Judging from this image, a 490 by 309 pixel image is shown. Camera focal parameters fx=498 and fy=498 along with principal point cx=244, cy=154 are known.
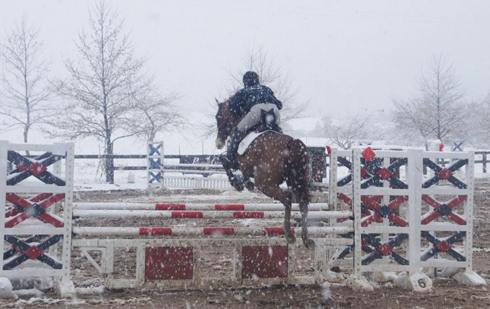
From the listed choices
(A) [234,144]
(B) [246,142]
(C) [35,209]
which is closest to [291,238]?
(B) [246,142]

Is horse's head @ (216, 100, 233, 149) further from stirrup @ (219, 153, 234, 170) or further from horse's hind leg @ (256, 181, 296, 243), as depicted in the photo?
horse's hind leg @ (256, 181, 296, 243)

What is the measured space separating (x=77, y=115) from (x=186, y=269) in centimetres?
1827

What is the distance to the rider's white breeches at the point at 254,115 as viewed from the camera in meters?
5.28

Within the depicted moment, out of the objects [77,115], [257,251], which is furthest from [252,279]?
[77,115]

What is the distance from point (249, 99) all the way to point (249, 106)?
0.08 metres

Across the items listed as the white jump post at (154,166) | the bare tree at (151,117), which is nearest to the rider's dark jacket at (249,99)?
the white jump post at (154,166)

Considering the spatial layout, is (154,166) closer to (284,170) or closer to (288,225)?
(284,170)

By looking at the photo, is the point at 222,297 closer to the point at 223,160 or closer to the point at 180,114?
the point at 223,160

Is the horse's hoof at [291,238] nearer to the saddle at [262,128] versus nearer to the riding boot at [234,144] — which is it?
the saddle at [262,128]

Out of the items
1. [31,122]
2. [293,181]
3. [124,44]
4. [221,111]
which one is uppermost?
[124,44]

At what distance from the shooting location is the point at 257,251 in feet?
16.1

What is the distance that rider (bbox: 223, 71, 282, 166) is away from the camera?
531 cm

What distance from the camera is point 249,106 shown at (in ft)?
18.0

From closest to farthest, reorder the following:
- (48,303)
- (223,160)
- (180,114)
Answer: (48,303), (223,160), (180,114)
